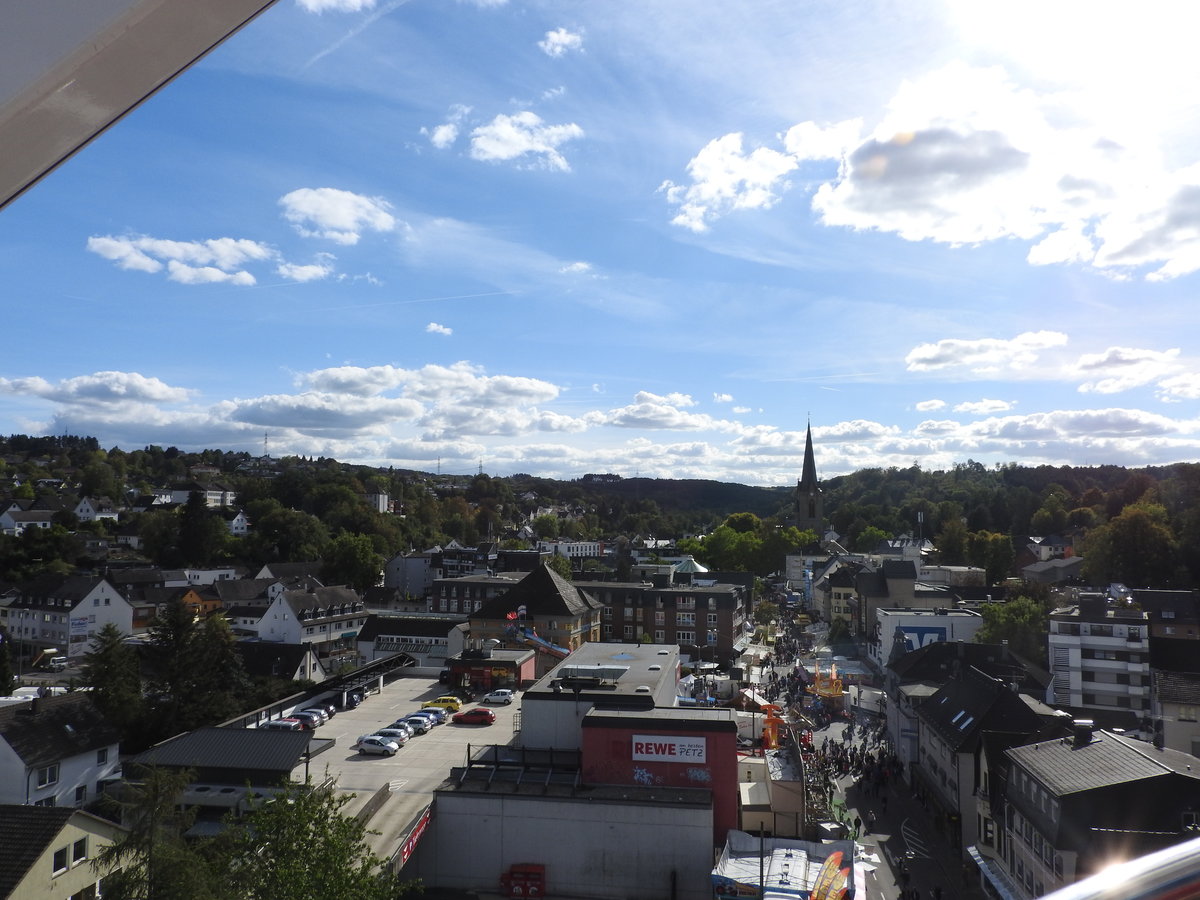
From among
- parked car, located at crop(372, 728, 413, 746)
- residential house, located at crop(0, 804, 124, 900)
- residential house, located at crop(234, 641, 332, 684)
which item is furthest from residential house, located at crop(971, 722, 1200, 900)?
residential house, located at crop(234, 641, 332, 684)

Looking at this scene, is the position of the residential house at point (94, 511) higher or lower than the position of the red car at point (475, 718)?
higher

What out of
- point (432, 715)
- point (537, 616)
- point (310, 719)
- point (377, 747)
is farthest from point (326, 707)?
point (537, 616)

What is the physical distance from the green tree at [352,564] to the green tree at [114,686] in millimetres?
34563

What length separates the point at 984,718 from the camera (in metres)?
21.0

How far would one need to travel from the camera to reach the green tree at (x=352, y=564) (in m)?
59.0

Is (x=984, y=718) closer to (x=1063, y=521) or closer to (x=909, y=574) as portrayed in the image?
(x=909, y=574)

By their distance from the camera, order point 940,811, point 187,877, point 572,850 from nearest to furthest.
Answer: point 187,877 → point 572,850 → point 940,811

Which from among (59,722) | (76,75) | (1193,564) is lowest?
(59,722)

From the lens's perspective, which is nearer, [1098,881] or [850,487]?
[1098,881]

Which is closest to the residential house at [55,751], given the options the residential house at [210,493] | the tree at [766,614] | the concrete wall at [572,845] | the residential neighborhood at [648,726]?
the residential neighborhood at [648,726]

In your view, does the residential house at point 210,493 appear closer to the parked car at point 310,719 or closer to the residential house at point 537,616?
the residential house at point 537,616

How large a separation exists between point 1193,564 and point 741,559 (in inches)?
1429

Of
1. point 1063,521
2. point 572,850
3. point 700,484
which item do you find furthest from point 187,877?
point 700,484

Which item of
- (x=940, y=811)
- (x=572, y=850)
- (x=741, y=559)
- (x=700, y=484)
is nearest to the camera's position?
(x=572, y=850)
